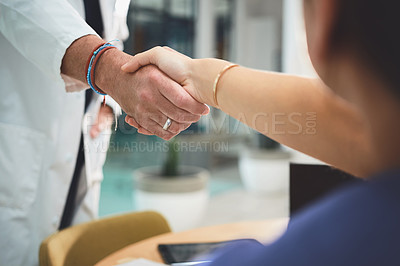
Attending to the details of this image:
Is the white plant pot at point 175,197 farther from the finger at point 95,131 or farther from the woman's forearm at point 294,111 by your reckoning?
the woman's forearm at point 294,111

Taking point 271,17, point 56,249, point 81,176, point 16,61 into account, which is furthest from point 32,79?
point 271,17

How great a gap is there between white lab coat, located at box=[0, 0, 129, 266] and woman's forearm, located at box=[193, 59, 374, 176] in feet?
1.36

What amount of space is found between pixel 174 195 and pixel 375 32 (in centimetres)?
272

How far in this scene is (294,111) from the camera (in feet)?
2.38

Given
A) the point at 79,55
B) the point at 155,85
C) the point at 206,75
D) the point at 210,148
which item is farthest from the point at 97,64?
the point at 210,148

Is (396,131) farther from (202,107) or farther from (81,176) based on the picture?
(81,176)

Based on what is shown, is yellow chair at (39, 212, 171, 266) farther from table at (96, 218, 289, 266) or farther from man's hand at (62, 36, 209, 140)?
man's hand at (62, 36, 209, 140)

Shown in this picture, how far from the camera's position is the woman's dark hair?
12.0 inches

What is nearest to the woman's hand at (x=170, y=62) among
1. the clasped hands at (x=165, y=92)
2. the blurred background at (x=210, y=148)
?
the clasped hands at (x=165, y=92)

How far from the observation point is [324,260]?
0.31 metres

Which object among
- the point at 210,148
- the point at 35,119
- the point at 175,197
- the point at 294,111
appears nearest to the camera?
the point at 294,111

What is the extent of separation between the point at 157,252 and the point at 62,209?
14.3 inches

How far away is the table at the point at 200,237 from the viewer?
3.72 ft

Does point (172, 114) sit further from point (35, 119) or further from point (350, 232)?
point (350, 232)
